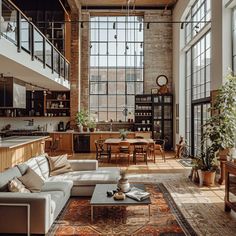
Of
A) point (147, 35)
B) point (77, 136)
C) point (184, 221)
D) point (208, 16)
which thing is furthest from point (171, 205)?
point (147, 35)

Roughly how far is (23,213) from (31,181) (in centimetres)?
81

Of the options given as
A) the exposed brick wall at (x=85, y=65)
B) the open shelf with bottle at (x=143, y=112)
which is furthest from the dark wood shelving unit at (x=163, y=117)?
the exposed brick wall at (x=85, y=65)

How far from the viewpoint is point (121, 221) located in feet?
15.0

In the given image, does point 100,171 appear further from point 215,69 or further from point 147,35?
point 147,35

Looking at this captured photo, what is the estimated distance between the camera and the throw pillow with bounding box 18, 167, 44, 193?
4.61 m

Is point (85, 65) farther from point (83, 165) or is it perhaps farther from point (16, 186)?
point (16, 186)

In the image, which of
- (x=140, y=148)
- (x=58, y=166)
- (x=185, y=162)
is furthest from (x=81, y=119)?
(x=58, y=166)

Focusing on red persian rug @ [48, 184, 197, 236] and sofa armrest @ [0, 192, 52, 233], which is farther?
red persian rug @ [48, 184, 197, 236]

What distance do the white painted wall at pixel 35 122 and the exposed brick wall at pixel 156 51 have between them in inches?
169

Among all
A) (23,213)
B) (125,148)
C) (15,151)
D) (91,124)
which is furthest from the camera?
(91,124)

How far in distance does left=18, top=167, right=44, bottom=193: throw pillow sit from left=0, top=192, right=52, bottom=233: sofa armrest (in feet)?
2.06

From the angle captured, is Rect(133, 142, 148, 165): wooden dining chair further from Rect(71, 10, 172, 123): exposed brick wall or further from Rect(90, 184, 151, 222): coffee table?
Rect(90, 184, 151, 222): coffee table

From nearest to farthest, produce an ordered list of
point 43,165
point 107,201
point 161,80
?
point 107,201 → point 43,165 → point 161,80

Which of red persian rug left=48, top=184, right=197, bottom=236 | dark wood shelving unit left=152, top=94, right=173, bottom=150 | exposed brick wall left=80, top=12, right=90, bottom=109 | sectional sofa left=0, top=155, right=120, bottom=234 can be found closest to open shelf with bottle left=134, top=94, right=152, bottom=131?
dark wood shelving unit left=152, top=94, right=173, bottom=150
